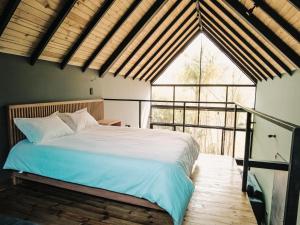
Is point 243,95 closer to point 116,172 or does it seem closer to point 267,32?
point 267,32

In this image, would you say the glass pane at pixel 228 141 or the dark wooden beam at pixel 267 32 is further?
the glass pane at pixel 228 141

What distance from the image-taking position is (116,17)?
3629 millimetres

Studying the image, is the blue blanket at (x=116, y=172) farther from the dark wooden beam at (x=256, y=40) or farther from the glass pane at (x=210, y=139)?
Result: the glass pane at (x=210, y=139)

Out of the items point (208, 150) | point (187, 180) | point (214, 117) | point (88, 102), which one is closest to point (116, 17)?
point (88, 102)

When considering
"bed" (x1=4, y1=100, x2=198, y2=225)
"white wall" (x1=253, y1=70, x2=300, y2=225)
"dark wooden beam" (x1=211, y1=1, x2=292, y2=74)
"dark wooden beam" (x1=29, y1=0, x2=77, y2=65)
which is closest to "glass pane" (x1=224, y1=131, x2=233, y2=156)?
"white wall" (x1=253, y1=70, x2=300, y2=225)

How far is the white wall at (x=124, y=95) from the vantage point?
5305 millimetres

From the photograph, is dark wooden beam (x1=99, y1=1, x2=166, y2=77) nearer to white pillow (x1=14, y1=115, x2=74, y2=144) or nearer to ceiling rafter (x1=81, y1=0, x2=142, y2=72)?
ceiling rafter (x1=81, y1=0, x2=142, y2=72)

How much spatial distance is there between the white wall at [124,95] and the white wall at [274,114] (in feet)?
12.6

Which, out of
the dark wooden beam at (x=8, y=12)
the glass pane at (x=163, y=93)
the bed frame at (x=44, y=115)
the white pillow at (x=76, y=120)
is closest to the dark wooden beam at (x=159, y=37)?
the bed frame at (x=44, y=115)

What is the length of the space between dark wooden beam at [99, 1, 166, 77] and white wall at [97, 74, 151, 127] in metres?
0.45

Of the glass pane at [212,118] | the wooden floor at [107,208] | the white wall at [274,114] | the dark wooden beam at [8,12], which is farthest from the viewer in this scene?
the glass pane at [212,118]

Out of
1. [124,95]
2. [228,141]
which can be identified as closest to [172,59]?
[124,95]

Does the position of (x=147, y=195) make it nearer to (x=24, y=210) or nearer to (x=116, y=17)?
(x=24, y=210)

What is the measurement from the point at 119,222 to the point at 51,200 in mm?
954
